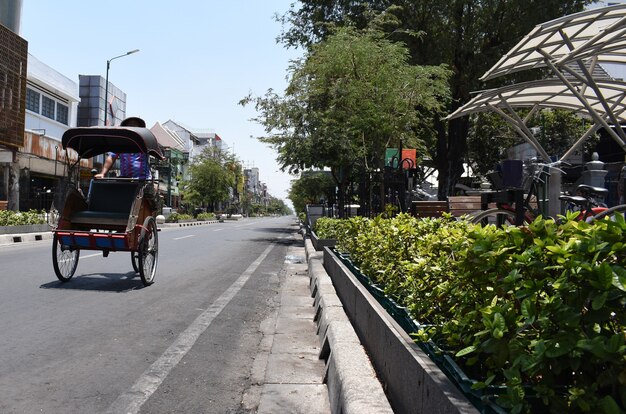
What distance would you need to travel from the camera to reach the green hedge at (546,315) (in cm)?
155

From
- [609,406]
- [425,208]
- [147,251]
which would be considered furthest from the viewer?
[425,208]

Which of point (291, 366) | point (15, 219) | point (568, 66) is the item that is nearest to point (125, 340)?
point (291, 366)

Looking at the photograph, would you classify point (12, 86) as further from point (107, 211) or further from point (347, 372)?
point (347, 372)

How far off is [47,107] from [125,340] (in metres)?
39.4

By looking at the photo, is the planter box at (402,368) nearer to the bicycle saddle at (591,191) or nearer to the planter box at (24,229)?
the bicycle saddle at (591,191)

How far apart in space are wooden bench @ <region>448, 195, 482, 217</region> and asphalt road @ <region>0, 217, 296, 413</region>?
11.9ft

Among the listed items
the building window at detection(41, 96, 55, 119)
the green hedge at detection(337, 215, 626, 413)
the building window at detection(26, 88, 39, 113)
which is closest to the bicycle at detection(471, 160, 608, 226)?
the green hedge at detection(337, 215, 626, 413)

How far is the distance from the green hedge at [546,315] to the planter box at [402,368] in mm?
124

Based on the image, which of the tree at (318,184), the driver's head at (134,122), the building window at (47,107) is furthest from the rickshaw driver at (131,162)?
the building window at (47,107)

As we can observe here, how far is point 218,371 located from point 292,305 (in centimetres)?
306

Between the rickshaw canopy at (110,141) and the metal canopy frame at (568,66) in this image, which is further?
the rickshaw canopy at (110,141)

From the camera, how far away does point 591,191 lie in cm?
504

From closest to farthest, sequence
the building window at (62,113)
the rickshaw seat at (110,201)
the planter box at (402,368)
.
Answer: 1. the planter box at (402,368)
2. the rickshaw seat at (110,201)
3. the building window at (62,113)

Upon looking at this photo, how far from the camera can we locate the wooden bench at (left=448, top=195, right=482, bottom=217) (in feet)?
31.8
